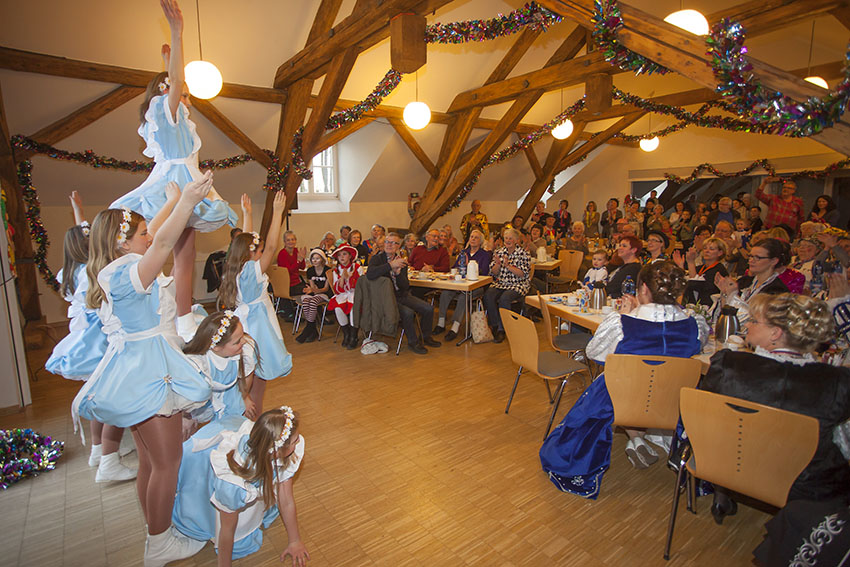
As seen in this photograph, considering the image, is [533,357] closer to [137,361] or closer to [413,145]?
[137,361]

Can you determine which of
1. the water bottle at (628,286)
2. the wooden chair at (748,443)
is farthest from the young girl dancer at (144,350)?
the water bottle at (628,286)

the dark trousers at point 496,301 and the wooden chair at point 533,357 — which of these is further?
the dark trousers at point 496,301

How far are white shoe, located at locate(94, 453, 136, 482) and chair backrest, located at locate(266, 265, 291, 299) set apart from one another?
131 inches

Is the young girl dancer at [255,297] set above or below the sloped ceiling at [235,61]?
below

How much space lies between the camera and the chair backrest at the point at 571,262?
733 centimetres

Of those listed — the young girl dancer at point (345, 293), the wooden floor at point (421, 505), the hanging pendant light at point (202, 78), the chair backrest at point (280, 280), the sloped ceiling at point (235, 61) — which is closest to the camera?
the wooden floor at point (421, 505)

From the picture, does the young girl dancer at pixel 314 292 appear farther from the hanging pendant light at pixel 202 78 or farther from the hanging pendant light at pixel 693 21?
the hanging pendant light at pixel 693 21

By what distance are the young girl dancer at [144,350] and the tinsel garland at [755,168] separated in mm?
10224

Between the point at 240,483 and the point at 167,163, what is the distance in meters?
1.75

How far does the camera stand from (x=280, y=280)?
6.32m

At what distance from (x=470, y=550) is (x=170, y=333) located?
180 cm

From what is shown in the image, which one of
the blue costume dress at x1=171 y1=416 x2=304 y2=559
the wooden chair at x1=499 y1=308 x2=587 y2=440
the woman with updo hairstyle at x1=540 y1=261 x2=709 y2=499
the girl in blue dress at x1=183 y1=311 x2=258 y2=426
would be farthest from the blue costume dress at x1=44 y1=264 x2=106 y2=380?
the woman with updo hairstyle at x1=540 y1=261 x2=709 y2=499

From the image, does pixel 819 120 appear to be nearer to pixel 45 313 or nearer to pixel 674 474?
pixel 674 474

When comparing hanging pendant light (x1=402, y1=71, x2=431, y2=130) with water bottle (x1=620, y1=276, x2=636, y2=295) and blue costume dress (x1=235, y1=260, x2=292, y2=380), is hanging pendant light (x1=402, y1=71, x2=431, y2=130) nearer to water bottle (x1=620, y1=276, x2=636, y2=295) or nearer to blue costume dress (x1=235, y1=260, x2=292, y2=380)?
water bottle (x1=620, y1=276, x2=636, y2=295)
